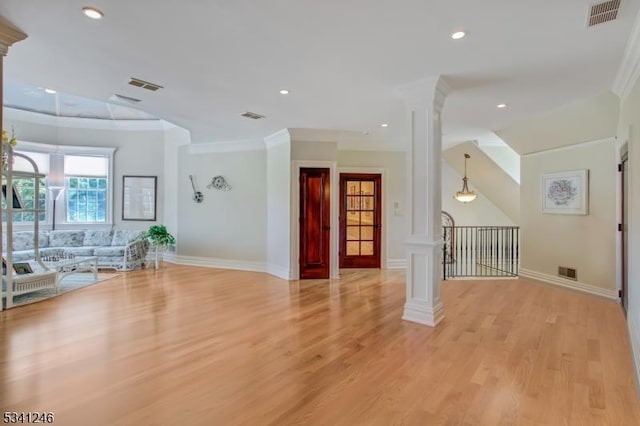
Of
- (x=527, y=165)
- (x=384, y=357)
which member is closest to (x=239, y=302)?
(x=384, y=357)

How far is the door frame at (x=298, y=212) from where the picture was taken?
6527mm

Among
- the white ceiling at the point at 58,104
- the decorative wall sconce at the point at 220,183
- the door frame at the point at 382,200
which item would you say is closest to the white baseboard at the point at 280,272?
the decorative wall sconce at the point at 220,183

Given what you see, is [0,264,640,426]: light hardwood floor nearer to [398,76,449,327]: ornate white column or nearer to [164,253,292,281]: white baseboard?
[398,76,449,327]: ornate white column

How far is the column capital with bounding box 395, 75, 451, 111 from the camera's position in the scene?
3836 mm

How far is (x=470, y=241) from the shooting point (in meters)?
11.0

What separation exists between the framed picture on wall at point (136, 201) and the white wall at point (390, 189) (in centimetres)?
481

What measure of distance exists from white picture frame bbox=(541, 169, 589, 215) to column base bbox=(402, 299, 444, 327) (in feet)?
10.4

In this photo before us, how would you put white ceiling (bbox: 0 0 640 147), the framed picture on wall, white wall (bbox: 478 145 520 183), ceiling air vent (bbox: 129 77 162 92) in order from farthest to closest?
1. the framed picture on wall
2. white wall (bbox: 478 145 520 183)
3. ceiling air vent (bbox: 129 77 162 92)
4. white ceiling (bbox: 0 0 640 147)

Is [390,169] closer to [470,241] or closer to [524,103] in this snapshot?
[524,103]

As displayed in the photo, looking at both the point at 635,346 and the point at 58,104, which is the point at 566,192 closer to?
the point at 635,346

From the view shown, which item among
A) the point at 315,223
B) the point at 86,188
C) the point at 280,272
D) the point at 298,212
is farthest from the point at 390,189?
the point at 86,188

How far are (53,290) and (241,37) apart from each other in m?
4.90

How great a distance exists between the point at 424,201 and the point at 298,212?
119 inches

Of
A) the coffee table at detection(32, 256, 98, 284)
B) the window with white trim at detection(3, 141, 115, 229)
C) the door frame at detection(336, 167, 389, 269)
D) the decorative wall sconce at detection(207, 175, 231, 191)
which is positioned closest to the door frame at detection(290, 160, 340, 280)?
the door frame at detection(336, 167, 389, 269)
